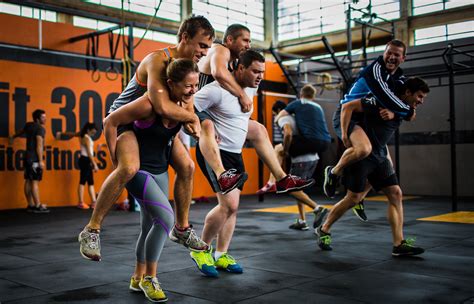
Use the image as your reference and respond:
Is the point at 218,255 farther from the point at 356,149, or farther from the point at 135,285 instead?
the point at 356,149

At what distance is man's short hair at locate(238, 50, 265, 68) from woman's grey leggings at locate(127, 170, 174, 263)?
0.98 meters

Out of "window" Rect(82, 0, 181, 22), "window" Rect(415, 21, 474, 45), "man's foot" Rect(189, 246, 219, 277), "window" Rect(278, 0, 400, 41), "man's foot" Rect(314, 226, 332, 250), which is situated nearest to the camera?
"man's foot" Rect(189, 246, 219, 277)

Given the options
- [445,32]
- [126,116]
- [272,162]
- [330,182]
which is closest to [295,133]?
[330,182]

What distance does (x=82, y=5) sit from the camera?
11898mm

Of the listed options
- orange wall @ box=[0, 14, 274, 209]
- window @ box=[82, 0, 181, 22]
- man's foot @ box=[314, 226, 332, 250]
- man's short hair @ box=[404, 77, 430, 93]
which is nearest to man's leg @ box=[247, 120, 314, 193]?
man's foot @ box=[314, 226, 332, 250]

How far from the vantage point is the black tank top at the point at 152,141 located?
2.54 meters

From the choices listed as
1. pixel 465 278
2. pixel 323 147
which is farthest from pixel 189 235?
pixel 323 147

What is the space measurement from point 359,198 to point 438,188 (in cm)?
707

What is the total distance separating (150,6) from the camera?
13.2 metres

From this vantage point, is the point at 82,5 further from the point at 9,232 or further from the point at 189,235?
the point at 189,235

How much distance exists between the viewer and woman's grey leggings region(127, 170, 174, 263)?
2508mm

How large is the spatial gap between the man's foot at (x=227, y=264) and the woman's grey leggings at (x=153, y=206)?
0.72m

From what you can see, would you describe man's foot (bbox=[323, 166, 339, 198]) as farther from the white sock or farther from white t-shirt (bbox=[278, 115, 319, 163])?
the white sock

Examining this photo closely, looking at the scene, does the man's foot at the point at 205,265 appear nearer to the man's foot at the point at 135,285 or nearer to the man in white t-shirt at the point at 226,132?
the man in white t-shirt at the point at 226,132
